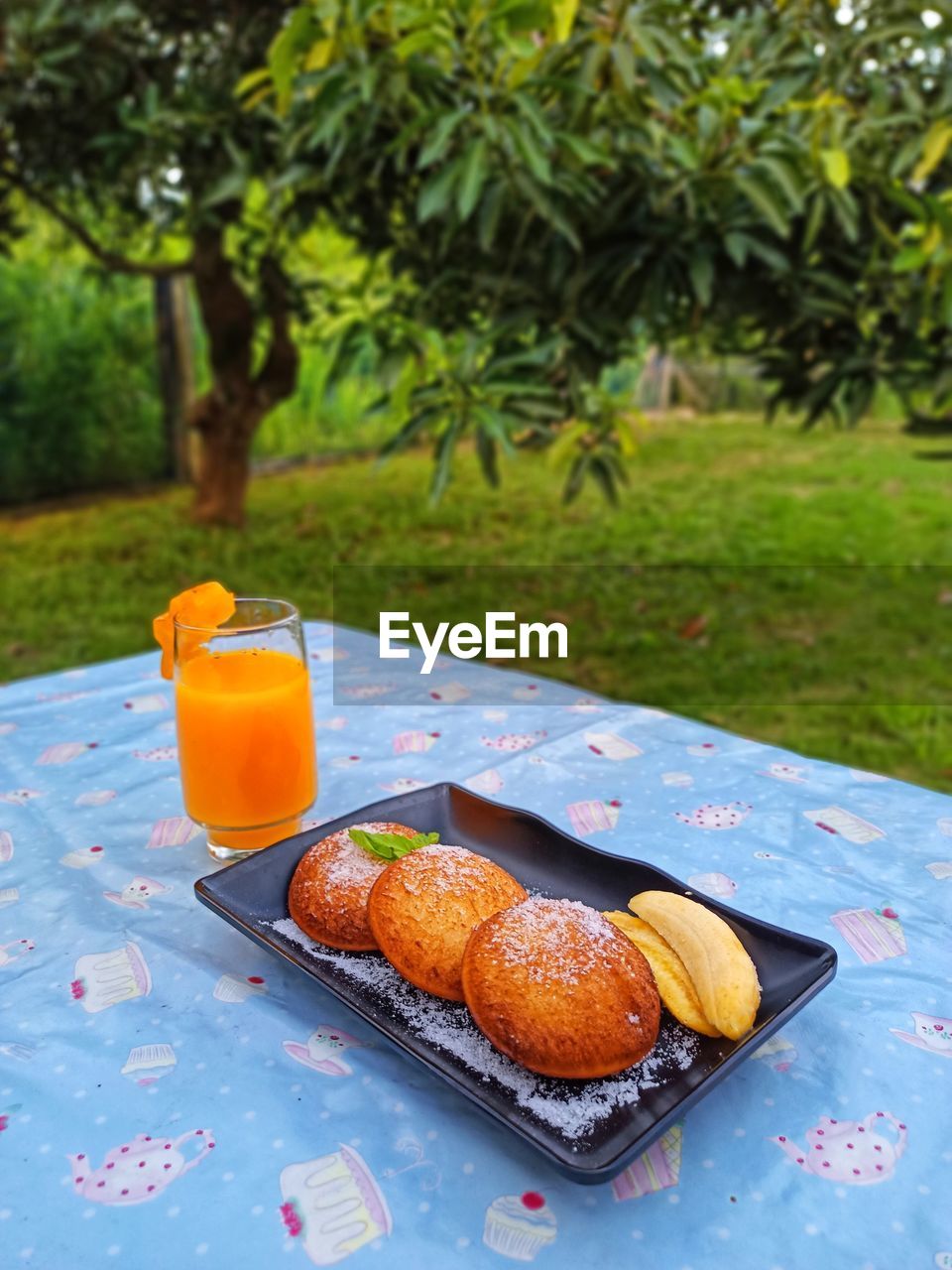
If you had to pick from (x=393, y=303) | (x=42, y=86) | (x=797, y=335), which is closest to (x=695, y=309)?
(x=797, y=335)

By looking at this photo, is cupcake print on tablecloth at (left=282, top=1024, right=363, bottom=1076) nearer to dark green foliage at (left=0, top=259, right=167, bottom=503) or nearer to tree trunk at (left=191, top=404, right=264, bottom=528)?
tree trunk at (left=191, top=404, right=264, bottom=528)

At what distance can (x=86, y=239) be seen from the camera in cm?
367

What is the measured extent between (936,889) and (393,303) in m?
1.81

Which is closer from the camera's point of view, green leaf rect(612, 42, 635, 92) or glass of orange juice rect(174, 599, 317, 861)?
glass of orange juice rect(174, 599, 317, 861)

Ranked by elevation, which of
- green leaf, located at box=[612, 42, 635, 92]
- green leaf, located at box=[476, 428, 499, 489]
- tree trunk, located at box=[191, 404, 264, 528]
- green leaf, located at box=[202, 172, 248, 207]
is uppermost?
green leaf, located at box=[612, 42, 635, 92]

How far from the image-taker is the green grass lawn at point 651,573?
2.93 m

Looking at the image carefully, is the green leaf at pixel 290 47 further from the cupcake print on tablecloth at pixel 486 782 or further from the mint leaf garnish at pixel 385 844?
the mint leaf garnish at pixel 385 844

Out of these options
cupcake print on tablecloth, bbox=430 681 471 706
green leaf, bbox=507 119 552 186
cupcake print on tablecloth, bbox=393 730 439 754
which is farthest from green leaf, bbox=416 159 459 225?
cupcake print on tablecloth, bbox=393 730 439 754

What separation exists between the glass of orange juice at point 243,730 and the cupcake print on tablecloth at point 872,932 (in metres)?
0.49

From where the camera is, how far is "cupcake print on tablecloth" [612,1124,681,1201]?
0.55 meters

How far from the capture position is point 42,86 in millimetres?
3109

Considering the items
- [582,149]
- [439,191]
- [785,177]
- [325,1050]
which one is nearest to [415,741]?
[325,1050]

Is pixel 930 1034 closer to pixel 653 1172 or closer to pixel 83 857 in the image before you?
pixel 653 1172

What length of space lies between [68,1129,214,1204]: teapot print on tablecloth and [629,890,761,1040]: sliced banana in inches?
Result: 12.4
